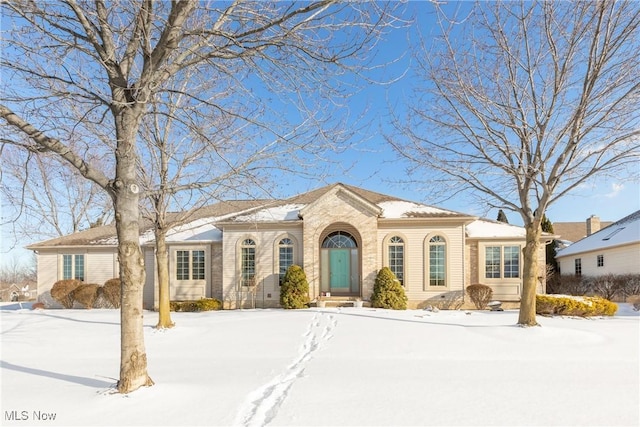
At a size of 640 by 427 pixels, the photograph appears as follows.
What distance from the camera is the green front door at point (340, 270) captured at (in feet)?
59.4

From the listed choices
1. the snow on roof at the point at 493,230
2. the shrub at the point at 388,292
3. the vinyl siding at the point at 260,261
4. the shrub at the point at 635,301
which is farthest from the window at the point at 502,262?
the vinyl siding at the point at 260,261

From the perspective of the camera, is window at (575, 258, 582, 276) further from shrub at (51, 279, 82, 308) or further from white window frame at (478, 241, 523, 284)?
shrub at (51, 279, 82, 308)

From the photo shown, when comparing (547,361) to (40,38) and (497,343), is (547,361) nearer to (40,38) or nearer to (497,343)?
(497,343)

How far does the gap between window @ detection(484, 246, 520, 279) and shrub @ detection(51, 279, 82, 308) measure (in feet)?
62.6

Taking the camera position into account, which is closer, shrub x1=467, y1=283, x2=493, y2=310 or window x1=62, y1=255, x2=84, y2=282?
shrub x1=467, y1=283, x2=493, y2=310

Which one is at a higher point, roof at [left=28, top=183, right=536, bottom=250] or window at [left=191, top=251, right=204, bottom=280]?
roof at [left=28, top=183, right=536, bottom=250]

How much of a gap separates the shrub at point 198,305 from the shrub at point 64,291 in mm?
5319

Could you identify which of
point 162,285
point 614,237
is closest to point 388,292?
point 162,285

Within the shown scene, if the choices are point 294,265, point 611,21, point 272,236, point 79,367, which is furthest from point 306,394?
point 272,236

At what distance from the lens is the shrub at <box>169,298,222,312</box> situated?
17.3 metres

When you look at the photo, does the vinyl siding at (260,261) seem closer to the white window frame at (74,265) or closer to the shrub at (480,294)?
the shrub at (480,294)

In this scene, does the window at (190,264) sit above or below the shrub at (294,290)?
above

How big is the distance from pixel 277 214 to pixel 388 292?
6.21 meters

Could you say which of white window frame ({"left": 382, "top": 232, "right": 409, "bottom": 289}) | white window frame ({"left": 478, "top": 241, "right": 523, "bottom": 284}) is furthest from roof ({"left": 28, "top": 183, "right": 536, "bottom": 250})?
white window frame ({"left": 382, "top": 232, "right": 409, "bottom": 289})
